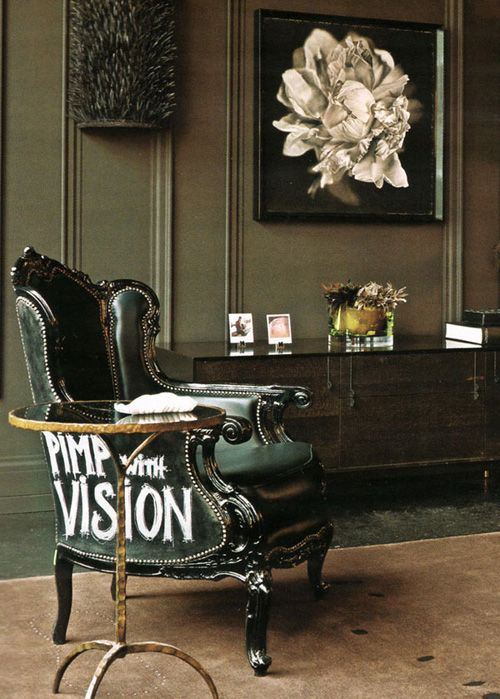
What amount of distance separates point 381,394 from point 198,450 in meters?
1.62

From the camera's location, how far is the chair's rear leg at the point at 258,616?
112 inches

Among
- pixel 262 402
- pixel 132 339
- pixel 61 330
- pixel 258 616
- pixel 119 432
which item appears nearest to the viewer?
pixel 119 432

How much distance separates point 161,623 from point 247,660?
0.42 meters

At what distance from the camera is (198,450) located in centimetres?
331

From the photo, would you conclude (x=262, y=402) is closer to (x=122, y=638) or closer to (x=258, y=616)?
(x=258, y=616)

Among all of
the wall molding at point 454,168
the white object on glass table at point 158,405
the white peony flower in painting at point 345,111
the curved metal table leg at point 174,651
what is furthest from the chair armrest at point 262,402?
the wall molding at point 454,168

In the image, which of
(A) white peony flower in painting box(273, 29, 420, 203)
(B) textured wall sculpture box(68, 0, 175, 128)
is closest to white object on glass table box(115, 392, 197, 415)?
(B) textured wall sculpture box(68, 0, 175, 128)

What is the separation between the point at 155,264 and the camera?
4.95 meters

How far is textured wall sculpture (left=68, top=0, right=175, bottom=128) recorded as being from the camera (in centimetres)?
458

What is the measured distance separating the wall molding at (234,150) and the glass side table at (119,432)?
2.31 m

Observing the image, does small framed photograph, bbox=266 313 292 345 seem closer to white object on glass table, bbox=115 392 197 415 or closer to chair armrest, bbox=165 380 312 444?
chair armrest, bbox=165 380 312 444

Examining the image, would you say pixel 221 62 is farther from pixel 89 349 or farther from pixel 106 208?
pixel 89 349

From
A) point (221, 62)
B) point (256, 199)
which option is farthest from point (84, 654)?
point (221, 62)

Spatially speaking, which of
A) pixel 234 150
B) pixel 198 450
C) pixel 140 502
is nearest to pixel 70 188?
pixel 234 150
